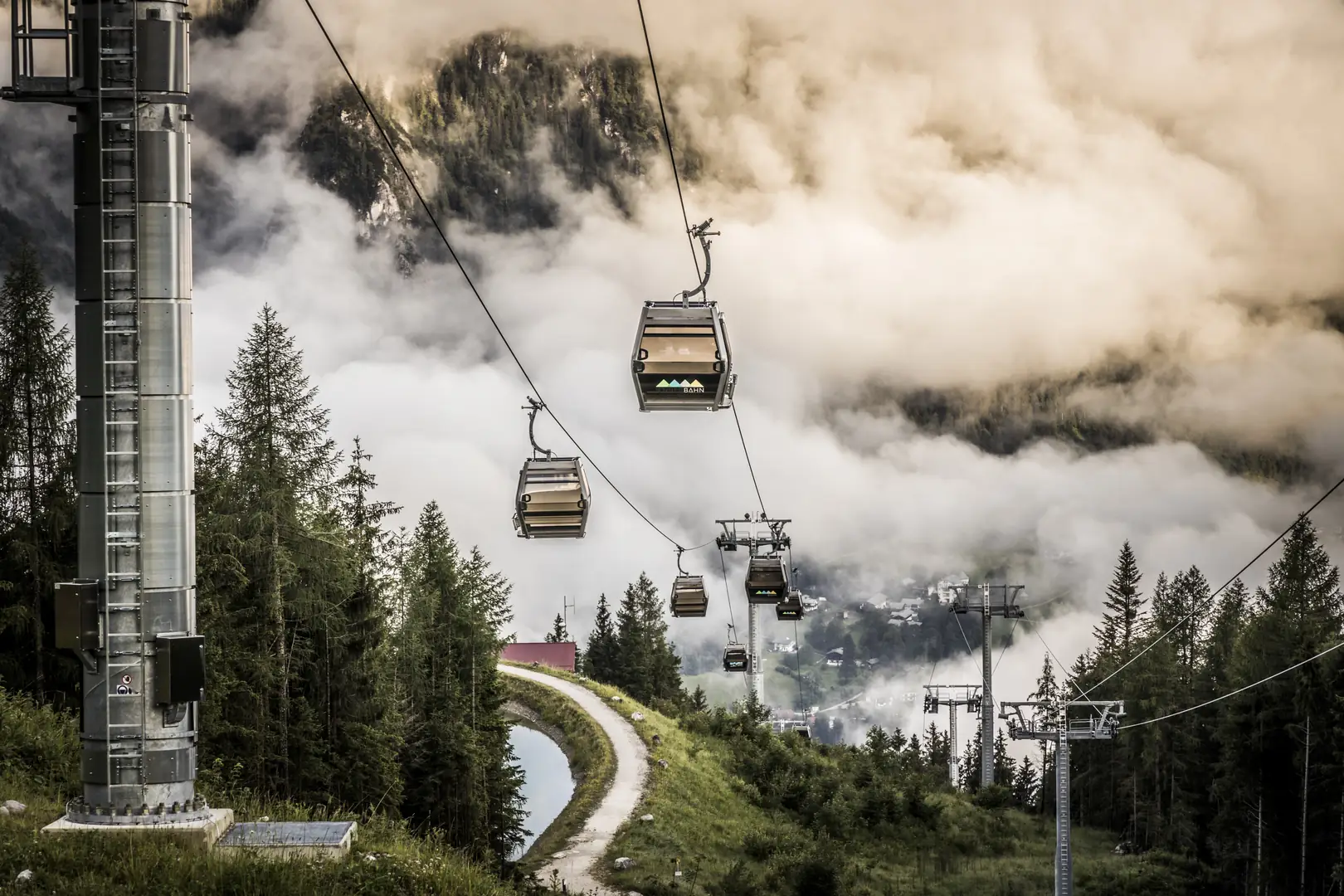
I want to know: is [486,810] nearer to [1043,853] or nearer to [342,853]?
[1043,853]

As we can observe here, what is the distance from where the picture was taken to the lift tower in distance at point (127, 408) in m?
13.4

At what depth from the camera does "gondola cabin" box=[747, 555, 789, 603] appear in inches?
1550

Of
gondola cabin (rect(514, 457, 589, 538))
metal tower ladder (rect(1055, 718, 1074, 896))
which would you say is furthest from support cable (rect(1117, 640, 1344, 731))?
gondola cabin (rect(514, 457, 589, 538))

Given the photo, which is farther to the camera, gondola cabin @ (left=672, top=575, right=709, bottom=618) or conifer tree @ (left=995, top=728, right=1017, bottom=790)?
conifer tree @ (left=995, top=728, right=1017, bottom=790)

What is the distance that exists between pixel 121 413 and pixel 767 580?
28.0m

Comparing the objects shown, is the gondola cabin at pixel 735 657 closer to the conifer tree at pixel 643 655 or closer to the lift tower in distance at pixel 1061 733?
the lift tower in distance at pixel 1061 733

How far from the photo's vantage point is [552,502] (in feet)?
77.3

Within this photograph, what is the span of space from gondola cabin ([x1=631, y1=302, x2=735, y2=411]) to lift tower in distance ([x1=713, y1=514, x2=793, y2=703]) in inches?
1232

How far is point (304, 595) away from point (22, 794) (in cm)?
1418

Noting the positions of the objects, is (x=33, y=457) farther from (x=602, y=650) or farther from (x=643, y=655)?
(x=602, y=650)

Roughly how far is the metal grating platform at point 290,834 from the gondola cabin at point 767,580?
25.9 meters

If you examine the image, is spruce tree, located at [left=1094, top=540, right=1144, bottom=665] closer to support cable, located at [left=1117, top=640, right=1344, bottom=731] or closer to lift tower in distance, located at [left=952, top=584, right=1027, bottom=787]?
support cable, located at [left=1117, top=640, right=1344, bottom=731]

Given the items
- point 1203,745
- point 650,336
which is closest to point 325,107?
point 1203,745

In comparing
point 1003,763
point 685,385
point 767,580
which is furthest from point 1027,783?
point 685,385
